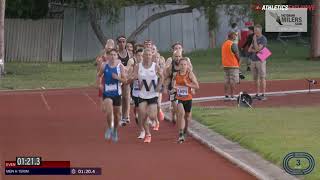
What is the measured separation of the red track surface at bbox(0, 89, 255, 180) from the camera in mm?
11891

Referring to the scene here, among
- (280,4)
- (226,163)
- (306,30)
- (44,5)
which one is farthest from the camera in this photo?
(306,30)

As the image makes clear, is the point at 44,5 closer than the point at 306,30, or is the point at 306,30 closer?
the point at 44,5

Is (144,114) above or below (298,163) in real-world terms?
above

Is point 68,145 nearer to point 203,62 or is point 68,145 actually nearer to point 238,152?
point 238,152

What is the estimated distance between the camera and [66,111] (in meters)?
20.7

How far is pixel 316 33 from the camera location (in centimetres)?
3909

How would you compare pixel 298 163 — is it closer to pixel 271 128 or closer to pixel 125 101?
pixel 271 128

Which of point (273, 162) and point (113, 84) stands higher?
point (113, 84)

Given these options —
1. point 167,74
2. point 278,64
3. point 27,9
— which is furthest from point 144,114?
point 27,9

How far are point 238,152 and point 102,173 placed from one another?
257 cm

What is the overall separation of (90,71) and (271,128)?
19.0 metres

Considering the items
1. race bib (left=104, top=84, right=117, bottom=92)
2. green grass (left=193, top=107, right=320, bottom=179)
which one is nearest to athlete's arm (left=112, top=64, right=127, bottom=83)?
race bib (left=104, top=84, right=117, bottom=92)

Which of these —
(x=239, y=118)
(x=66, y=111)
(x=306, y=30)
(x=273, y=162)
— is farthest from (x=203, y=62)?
(x=273, y=162)

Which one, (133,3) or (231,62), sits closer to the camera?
(231,62)
